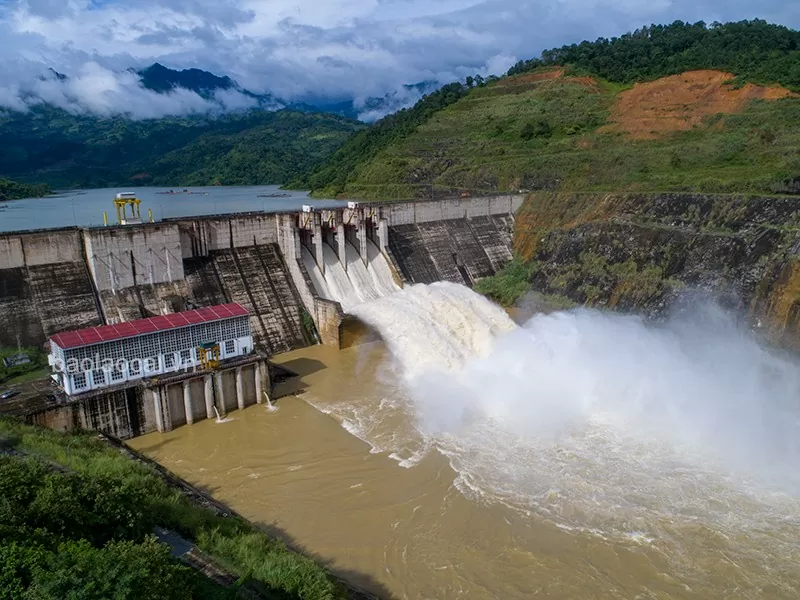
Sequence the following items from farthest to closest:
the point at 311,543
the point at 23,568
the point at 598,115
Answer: the point at 598,115 → the point at 311,543 → the point at 23,568

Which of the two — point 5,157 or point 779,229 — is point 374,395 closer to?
point 779,229

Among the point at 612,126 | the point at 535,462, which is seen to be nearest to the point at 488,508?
the point at 535,462

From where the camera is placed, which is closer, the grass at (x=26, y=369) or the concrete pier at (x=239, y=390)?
the grass at (x=26, y=369)

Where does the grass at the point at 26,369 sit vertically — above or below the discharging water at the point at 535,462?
above

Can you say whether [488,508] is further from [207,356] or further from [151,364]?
[151,364]

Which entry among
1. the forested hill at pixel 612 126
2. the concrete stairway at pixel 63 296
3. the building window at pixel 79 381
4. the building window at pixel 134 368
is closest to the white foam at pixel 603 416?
the building window at pixel 134 368

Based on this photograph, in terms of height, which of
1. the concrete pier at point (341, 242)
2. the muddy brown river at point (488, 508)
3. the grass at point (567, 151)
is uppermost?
the grass at point (567, 151)

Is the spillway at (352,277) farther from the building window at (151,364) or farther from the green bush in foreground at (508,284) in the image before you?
the building window at (151,364)

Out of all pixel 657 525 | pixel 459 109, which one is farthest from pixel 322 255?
pixel 459 109
